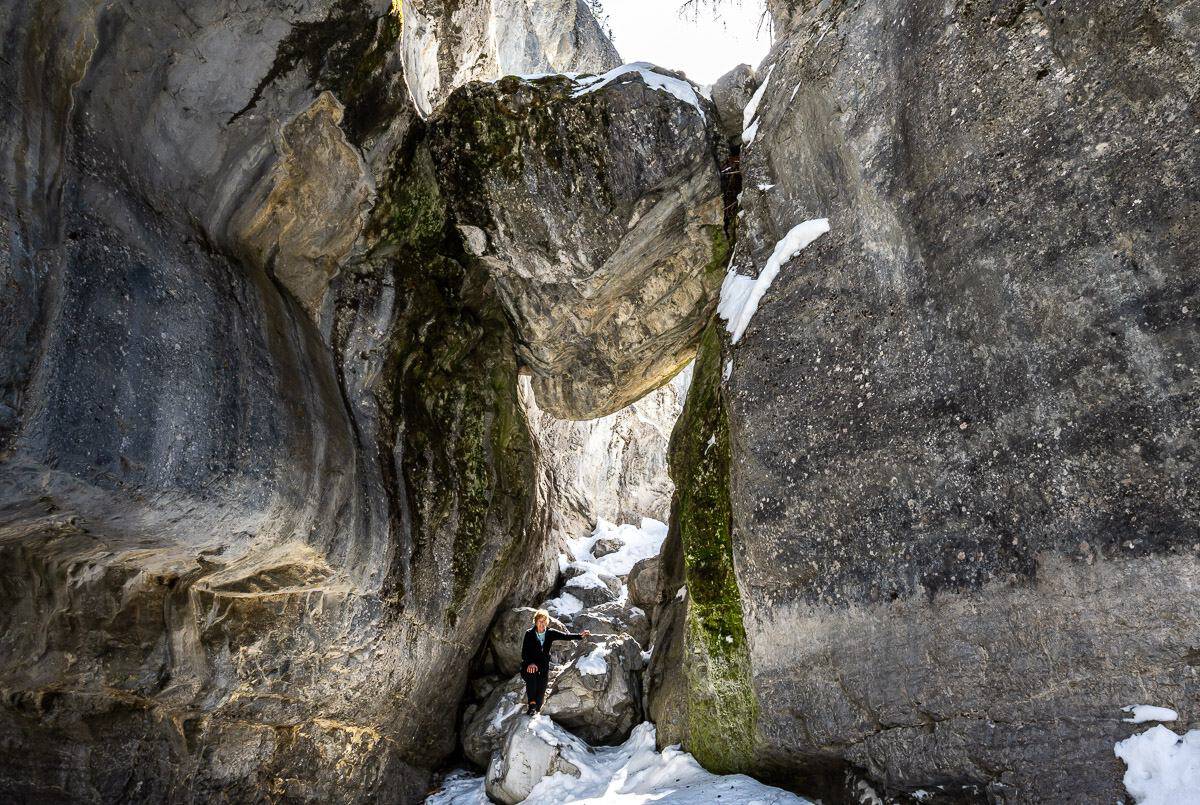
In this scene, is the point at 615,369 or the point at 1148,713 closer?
the point at 1148,713

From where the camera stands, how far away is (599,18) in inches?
656

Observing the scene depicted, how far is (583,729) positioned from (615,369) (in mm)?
4041

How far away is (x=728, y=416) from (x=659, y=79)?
3.62 m

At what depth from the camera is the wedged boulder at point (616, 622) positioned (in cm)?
830

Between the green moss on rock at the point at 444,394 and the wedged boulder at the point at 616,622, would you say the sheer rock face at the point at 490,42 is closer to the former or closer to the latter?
the green moss on rock at the point at 444,394

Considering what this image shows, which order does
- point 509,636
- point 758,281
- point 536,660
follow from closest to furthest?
point 758,281 < point 536,660 < point 509,636

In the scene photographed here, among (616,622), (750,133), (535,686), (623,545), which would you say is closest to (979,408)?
(750,133)

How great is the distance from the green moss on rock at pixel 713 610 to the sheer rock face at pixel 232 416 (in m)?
2.83

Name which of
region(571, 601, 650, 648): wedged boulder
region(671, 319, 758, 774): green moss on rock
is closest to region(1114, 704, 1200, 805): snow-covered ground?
region(671, 319, 758, 774): green moss on rock

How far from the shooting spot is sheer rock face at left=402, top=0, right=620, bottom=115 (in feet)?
26.3

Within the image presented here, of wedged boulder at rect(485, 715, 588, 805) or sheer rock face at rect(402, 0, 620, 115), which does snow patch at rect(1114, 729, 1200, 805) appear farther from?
sheer rock face at rect(402, 0, 620, 115)

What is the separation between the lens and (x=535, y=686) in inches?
278

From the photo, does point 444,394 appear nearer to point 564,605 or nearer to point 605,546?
point 564,605

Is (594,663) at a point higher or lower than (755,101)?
lower
